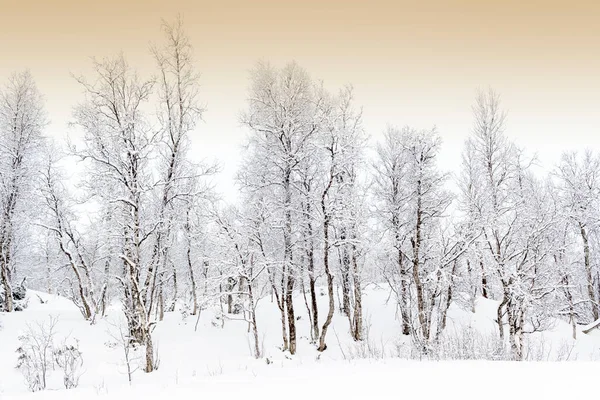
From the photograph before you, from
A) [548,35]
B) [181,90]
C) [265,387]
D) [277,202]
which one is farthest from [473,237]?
[548,35]

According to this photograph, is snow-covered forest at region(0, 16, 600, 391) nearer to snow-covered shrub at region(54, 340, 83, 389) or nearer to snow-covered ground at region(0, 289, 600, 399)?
snow-covered shrub at region(54, 340, 83, 389)

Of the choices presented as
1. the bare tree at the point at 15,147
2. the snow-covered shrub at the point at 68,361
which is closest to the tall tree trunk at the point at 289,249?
the snow-covered shrub at the point at 68,361

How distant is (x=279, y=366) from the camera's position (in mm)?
8133

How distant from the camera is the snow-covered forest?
37.4ft

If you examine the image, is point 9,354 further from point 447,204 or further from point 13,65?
point 447,204

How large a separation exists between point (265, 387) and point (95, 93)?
1132cm

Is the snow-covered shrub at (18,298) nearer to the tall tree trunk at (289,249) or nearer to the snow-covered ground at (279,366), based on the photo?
the snow-covered ground at (279,366)

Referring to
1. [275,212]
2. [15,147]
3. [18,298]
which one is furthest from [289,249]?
[18,298]

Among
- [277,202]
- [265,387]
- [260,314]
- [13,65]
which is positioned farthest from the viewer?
[260,314]

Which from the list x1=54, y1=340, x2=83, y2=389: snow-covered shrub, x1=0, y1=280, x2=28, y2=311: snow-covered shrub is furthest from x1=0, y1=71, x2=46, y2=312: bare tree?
x1=54, y1=340, x2=83, y2=389: snow-covered shrub

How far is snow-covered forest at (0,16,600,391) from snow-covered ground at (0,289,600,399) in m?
0.31

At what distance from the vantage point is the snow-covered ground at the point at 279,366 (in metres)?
3.68

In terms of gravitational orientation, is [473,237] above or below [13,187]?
below

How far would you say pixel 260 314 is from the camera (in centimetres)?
2031
